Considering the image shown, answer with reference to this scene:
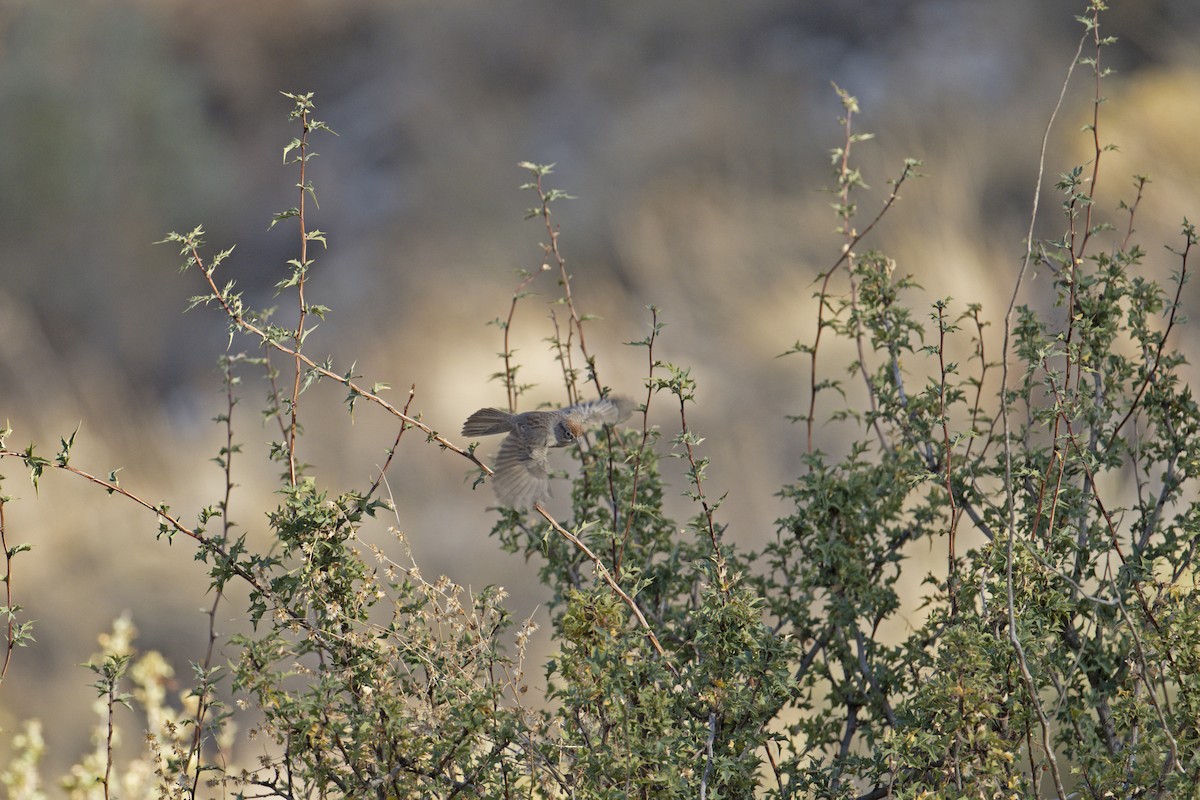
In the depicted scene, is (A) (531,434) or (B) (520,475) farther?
(A) (531,434)

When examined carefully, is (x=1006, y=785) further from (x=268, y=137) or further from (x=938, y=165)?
(x=268, y=137)

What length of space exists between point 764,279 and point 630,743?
437 centimetres

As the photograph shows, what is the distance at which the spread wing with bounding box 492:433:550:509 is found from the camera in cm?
201

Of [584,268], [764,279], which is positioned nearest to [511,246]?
[584,268]

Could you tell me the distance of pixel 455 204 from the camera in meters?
5.90

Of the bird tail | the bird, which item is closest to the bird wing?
the bird

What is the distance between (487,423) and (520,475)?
27cm

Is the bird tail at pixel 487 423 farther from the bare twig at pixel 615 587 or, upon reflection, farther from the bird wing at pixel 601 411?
the bare twig at pixel 615 587

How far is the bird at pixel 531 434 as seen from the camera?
2.04 metres

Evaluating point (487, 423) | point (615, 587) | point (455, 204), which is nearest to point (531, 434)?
point (487, 423)

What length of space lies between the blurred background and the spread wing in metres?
2.88

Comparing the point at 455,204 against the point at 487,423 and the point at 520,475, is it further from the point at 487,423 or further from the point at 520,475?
the point at 520,475

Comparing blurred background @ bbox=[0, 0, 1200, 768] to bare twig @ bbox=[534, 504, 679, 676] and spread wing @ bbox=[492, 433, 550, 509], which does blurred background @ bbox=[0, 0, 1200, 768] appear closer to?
spread wing @ bbox=[492, 433, 550, 509]

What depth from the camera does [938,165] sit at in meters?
5.58
